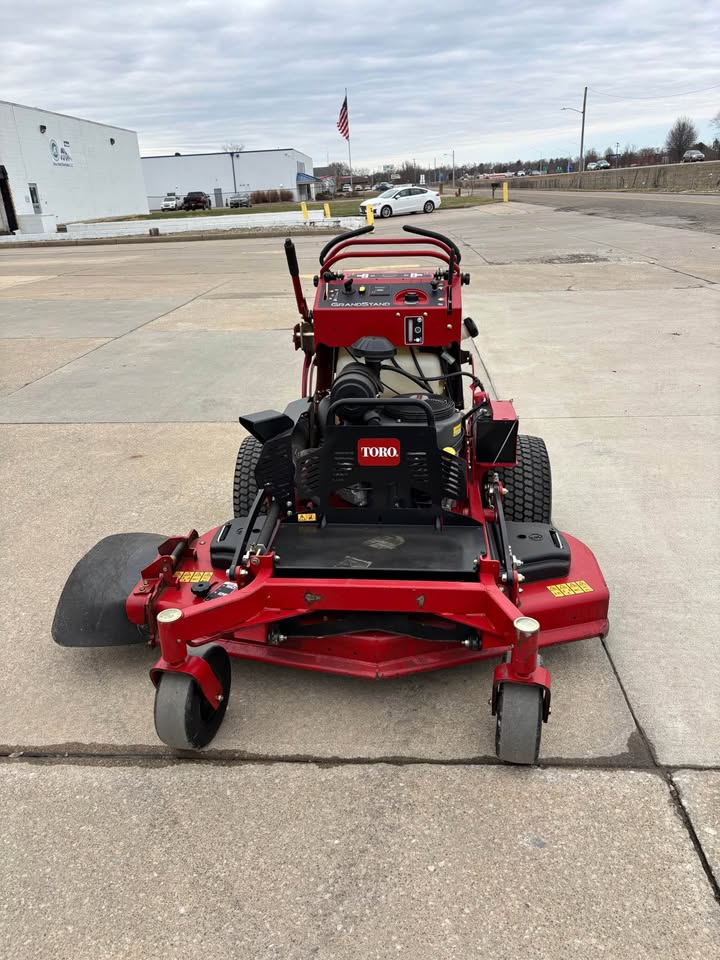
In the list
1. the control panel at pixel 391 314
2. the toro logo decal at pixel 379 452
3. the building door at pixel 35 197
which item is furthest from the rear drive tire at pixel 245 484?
the building door at pixel 35 197

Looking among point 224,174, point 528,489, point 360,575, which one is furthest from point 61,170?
point 360,575

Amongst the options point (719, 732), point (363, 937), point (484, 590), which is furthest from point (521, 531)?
point (363, 937)

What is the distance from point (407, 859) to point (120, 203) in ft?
172

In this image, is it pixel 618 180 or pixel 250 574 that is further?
pixel 618 180

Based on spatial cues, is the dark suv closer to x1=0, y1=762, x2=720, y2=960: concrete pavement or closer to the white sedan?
the white sedan

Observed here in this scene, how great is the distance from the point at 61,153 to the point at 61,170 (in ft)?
2.93

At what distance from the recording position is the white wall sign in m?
38.9

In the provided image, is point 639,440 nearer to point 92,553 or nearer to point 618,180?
point 92,553

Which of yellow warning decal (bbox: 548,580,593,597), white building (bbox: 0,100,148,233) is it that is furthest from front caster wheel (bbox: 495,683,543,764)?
white building (bbox: 0,100,148,233)

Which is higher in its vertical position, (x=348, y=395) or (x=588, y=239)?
(x=348, y=395)

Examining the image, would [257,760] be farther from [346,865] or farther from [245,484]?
[245,484]

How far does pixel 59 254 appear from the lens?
2238 cm

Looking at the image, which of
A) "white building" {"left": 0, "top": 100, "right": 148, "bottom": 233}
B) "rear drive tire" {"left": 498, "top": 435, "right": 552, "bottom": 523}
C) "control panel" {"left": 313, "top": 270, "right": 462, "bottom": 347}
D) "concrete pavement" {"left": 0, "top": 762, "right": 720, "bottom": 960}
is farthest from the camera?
"white building" {"left": 0, "top": 100, "right": 148, "bottom": 233}

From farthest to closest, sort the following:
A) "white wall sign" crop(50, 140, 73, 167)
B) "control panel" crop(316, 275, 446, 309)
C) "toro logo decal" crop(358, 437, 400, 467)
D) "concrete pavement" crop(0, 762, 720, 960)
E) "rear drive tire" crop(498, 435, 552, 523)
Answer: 1. "white wall sign" crop(50, 140, 73, 167)
2. "control panel" crop(316, 275, 446, 309)
3. "rear drive tire" crop(498, 435, 552, 523)
4. "toro logo decal" crop(358, 437, 400, 467)
5. "concrete pavement" crop(0, 762, 720, 960)
